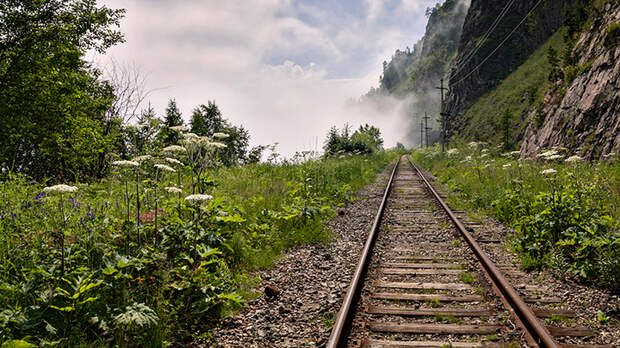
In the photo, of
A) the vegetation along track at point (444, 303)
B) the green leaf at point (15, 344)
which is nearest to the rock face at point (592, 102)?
the vegetation along track at point (444, 303)

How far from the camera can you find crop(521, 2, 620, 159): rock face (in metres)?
11.6

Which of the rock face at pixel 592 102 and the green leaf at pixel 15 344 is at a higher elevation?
the rock face at pixel 592 102

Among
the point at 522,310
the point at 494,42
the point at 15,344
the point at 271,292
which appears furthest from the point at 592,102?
the point at 494,42

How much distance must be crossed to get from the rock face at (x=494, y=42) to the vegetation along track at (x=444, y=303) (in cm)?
6299

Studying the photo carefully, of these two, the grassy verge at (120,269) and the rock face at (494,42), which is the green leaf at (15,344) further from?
the rock face at (494,42)

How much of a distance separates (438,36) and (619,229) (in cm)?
19177

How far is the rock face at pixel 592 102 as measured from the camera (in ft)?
38.2

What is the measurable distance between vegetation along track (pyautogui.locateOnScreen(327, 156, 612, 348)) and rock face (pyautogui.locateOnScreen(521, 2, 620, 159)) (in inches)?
349

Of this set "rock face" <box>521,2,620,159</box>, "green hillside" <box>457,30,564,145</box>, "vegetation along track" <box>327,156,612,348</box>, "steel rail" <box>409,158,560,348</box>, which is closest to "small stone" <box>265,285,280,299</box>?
"vegetation along track" <box>327,156,612,348</box>

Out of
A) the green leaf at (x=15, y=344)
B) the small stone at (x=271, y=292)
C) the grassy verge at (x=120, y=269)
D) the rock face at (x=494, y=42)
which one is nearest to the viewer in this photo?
the green leaf at (x=15, y=344)

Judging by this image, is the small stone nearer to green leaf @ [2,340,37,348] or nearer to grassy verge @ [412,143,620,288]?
green leaf @ [2,340,37,348]

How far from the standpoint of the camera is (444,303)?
3.55 metres

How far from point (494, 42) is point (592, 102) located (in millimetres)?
57503

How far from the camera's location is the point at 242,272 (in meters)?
4.40
